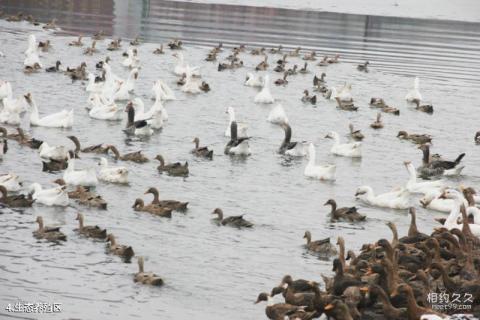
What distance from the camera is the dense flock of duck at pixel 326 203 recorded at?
1466 centimetres

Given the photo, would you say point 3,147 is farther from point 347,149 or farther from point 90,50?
point 90,50

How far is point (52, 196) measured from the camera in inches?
769

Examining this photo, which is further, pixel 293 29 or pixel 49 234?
pixel 293 29

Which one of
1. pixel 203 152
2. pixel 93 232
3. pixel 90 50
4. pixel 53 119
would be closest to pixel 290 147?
pixel 203 152

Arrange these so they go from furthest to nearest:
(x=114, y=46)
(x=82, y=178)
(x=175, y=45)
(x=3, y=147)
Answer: (x=175, y=45) < (x=114, y=46) < (x=3, y=147) < (x=82, y=178)

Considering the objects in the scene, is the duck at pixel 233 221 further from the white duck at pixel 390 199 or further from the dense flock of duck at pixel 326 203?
the white duck at pixel 390 199

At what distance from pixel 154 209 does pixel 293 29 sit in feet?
139

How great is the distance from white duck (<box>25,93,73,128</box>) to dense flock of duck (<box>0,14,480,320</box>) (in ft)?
0.09

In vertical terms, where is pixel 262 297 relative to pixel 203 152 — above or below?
below

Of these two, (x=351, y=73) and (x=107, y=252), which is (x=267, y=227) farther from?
(x=351, y=73)

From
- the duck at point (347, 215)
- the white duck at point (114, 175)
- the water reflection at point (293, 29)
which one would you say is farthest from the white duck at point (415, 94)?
the white duck at point (114, 175)

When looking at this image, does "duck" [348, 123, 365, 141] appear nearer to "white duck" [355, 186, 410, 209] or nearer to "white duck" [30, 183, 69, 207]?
"white duck" [355, 186, 410, 209]

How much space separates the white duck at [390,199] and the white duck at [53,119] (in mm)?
8465

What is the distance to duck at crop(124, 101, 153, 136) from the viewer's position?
1064 inches
